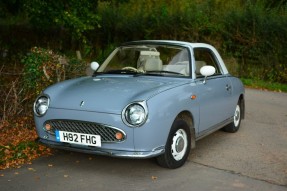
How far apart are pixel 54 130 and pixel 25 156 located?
2.72 ft

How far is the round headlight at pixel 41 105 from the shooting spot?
16.3 ft

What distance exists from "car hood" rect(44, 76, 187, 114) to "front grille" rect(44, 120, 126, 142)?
17 cm

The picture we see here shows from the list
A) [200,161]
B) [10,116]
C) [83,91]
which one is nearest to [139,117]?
[83,91]

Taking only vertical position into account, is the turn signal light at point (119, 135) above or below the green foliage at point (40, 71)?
below

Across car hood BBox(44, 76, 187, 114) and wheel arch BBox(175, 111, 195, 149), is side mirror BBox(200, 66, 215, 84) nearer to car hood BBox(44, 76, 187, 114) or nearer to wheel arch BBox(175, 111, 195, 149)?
car hood BBox(44, 76, 187, 114)

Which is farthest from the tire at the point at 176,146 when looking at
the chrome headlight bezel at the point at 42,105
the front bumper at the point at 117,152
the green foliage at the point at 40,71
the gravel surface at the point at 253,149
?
the green foliage at the point at 40,71

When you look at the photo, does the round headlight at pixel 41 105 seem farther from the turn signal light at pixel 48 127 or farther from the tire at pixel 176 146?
the tire at pixel 176 146

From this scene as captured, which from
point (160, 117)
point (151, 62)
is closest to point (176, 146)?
point (160, 117)

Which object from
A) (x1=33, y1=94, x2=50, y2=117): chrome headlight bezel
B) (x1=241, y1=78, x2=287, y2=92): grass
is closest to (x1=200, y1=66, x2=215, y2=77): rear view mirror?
(x1=33, y1=94, x2=50, y2=117): chrome headlight bezel

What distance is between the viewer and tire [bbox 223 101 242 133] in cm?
703

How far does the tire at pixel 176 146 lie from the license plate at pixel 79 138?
81 cm

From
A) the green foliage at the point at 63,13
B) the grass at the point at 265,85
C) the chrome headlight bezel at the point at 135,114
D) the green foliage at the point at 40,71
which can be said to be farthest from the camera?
the grass at the point at 265,85

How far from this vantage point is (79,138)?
183 inches

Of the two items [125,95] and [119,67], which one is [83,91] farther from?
[119,67]
